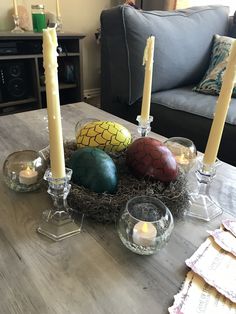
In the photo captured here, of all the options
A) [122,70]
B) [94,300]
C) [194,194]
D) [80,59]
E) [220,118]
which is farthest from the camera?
[80,59]

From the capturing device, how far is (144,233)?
1.62ft

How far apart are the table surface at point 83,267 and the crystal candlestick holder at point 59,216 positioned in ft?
0.05

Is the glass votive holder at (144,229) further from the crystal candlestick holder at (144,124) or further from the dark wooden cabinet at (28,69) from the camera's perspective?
the dark wooden cabinet at (28,69)

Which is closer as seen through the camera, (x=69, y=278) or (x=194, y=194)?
(x=69, y=278)

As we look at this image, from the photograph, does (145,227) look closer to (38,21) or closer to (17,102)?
(17,102)

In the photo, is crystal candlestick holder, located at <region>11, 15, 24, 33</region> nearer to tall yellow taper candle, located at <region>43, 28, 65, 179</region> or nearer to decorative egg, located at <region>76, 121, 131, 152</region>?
decorative egg, located at <region>76, 121, 131, 152</region>

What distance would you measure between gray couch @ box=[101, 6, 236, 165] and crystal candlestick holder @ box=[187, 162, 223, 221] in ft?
2.27

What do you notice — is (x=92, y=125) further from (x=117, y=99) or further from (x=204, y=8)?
(x=204, y=8)

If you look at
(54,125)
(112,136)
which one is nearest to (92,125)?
(112,136)

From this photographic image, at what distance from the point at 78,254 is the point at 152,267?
0.44 feet

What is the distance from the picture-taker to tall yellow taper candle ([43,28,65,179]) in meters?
0.40

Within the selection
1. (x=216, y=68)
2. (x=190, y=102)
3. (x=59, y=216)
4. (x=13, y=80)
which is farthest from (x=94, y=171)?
(x=13, y=80)

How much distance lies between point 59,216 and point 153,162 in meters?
0.23

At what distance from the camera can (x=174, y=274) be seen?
0.47 m
